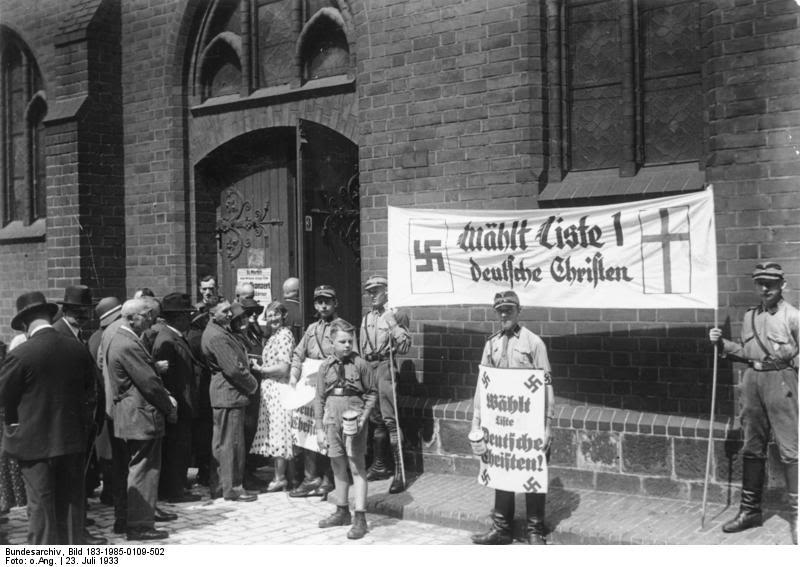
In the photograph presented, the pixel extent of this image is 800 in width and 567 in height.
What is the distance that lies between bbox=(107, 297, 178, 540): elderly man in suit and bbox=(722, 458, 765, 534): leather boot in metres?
4.32

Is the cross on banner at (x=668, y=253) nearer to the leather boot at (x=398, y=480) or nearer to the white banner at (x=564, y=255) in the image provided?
the white banner at (x=564, y=255)

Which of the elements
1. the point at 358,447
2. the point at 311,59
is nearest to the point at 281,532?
the point at 358,447

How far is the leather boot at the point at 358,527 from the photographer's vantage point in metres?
7.12

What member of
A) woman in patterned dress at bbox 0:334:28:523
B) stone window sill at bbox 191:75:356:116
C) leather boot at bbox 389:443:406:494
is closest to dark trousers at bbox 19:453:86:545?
woman in patterned dress at bbox 0:334:28:523

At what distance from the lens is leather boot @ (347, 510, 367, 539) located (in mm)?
7117

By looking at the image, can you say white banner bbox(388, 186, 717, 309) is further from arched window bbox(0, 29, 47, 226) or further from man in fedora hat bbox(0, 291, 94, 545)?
arched window bbox(0, 29, 47, 226)

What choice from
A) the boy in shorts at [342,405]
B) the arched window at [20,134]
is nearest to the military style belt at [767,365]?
the boy in shorts at [342,405]

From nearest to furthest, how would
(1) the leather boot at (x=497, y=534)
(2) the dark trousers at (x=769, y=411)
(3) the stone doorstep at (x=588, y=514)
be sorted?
(2) the dark trousers at (x=769, y=411) < (3) the stone doorstep at (x=588, y=514) < (1) the leather boot at (x=497, y=534)

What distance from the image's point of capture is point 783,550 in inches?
243

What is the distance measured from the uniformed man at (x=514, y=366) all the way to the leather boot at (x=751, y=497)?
4.49 feet

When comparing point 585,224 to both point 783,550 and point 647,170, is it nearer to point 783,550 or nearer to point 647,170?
point 647,170

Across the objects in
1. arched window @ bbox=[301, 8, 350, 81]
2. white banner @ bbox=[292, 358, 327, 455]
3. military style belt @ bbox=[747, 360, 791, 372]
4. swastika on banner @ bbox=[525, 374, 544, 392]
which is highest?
arched window @ bbox=[301, 8, 350, 81]

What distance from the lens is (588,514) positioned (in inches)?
289

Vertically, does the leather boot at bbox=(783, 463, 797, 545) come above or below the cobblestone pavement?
above
